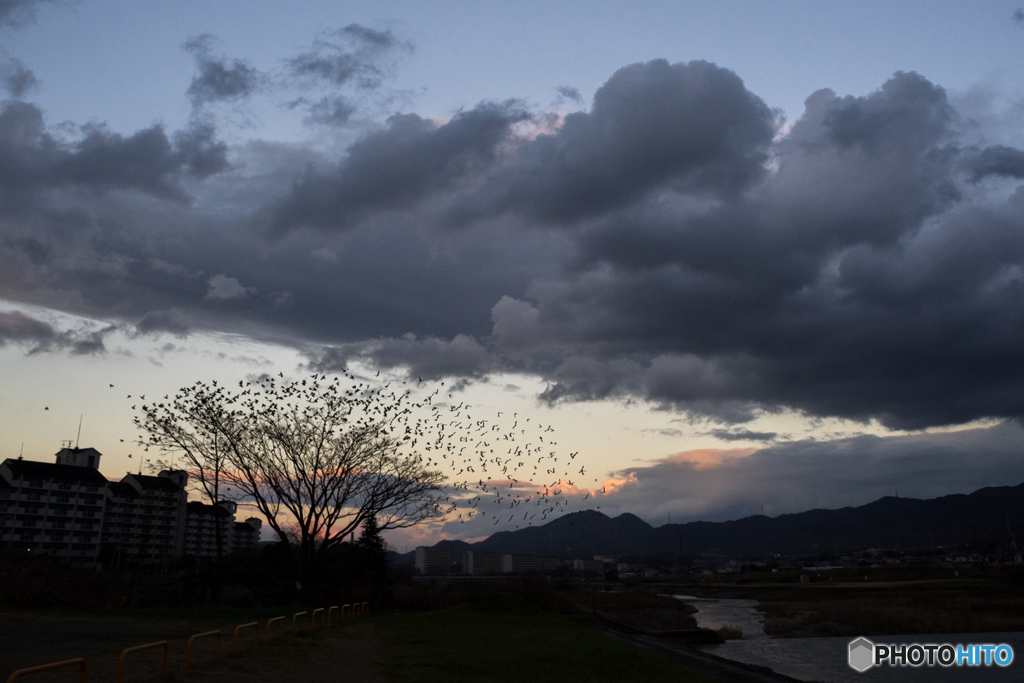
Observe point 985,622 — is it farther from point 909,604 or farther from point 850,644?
point 850,644

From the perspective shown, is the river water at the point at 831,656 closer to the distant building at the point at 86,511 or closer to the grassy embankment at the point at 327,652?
the grassy embankment at the point at 327,652

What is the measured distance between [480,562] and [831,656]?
153 meters

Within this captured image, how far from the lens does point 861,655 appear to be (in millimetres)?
41188

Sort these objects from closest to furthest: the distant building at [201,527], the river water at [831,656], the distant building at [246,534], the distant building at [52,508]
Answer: the river water at [831,656], the distant building at [52,508], the distant building at [201,527], the distant building at [246,534]

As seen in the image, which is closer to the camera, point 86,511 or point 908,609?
point 908,609

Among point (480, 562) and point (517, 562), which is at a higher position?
point (517, 562)

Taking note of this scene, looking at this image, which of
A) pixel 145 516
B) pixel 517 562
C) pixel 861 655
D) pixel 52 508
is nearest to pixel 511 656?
pixel 861 655

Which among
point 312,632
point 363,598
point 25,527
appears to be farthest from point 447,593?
point 25,527

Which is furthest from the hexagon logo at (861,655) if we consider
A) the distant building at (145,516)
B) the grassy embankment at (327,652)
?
the distant building at (145,516)

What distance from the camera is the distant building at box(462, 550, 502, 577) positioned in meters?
178

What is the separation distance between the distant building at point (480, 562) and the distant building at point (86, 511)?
7846cm

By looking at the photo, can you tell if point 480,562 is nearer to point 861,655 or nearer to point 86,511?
point 86,511

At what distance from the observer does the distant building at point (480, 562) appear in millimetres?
178000

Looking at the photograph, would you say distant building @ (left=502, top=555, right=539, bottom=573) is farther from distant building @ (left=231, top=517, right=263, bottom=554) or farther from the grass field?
the grass field
